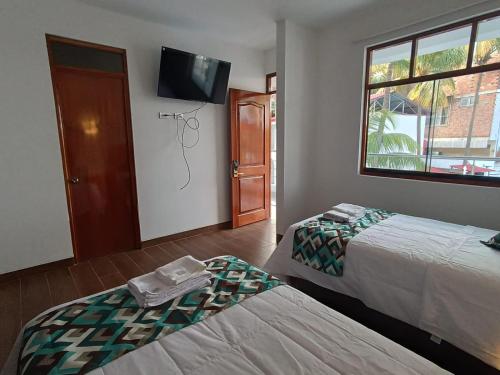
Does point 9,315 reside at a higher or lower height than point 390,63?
lower

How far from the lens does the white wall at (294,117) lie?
10.9 ft

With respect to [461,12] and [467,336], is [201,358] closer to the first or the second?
[467,336]

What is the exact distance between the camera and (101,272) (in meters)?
2.84

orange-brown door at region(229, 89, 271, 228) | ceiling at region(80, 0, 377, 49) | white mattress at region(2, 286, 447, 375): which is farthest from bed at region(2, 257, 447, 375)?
orange-brown door at region(229, 89, 271, 228)

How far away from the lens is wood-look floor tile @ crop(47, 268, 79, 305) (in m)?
2.37

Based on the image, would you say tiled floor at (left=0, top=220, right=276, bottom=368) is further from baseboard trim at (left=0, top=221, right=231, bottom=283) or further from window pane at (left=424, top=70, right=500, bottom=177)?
window pane at (left=424, top=70, right=500, bottom=177)

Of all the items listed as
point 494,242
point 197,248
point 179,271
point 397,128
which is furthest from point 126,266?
point 397,128

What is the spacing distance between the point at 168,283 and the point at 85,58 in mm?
2778

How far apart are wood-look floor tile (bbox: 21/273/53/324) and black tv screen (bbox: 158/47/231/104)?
2.35 meters

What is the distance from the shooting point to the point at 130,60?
3115mm

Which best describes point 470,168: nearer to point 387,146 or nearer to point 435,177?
point 435,177

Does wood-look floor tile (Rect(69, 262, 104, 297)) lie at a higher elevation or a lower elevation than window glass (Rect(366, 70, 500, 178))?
lower

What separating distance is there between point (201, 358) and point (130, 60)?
3.25 metres

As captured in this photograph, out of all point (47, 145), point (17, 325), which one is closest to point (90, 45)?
point (47, 145)
